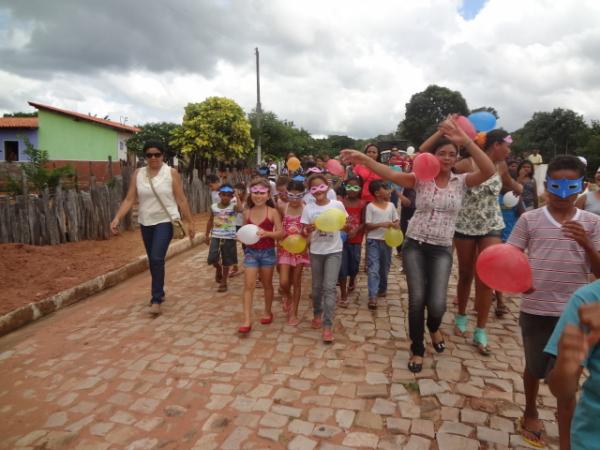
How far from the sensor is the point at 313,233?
13.8 ft

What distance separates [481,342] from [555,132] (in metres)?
48.2

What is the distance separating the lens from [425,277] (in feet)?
11.2

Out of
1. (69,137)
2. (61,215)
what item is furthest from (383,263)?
(69,137)

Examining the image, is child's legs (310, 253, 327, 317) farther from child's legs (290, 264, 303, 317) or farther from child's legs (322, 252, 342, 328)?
child's legs (290, 264, 303, 317)

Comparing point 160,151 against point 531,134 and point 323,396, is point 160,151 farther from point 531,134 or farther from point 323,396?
point 531,134

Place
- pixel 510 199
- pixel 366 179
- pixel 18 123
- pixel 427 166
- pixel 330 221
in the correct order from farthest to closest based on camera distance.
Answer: pixel 18 123
pixel 366 179
pixel 510 199
pixel 330 221
pixel 427 166

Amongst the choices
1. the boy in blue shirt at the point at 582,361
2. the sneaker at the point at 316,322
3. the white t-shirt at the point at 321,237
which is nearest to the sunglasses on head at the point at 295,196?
the white t-shirt at the point at 321,237

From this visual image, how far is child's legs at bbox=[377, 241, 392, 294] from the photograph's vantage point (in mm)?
4949

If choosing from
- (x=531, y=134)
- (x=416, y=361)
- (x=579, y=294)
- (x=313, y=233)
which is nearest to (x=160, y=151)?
(x=313, y=233)

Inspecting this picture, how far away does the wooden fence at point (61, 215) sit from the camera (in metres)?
6.82

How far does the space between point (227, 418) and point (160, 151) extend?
10.5 ft

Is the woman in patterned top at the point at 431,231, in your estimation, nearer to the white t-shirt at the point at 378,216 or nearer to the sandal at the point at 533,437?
the sandal at the point at 533,437

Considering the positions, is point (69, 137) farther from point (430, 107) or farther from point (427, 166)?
point (430, 107)

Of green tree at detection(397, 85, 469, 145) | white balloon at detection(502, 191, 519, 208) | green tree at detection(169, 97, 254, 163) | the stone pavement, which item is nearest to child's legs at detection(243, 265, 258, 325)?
the stone pavement
